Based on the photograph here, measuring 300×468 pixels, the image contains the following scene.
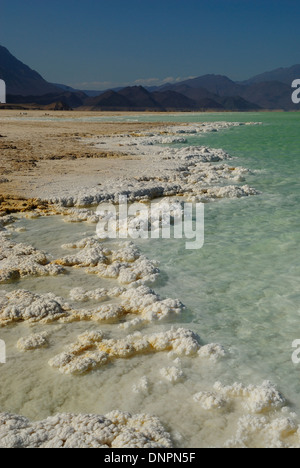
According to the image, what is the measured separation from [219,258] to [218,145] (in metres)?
15.0

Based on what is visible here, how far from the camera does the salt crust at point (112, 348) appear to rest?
364 centimetres

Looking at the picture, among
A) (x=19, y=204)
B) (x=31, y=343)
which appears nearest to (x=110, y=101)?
(x=19, y=204)

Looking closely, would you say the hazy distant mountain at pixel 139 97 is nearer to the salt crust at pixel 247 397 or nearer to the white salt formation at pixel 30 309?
the white salt formation at pixel 30 309

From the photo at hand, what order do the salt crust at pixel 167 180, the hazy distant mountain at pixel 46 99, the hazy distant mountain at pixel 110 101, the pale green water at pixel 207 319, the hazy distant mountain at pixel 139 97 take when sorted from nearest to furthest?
the pale green water at pixel 207 319 < the salt crust at pixel 167 180 < the hazy distant mountain at pixel 46 99 < the hazy distant mountain at pixel 110 101 < the hazy distant mountain at pixel 139 97

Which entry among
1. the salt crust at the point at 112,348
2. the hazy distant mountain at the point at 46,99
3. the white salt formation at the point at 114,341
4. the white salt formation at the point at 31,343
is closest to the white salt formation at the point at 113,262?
the white salt formation at the point at 114,341

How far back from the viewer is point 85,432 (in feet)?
9.07

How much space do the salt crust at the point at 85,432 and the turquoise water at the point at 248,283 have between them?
946 millimetres

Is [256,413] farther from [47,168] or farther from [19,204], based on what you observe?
[47,168]

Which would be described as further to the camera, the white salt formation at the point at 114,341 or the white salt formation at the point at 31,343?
the white salt formation at the point at 31,343

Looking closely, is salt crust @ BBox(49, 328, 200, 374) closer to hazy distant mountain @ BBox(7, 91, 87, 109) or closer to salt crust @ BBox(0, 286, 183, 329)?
salt crust @ BBox(0, 286, 183, 329)

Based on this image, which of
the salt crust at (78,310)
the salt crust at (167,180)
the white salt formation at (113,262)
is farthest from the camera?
the salt crust at (167,180)

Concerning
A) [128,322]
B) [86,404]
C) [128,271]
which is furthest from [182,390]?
[128,271]

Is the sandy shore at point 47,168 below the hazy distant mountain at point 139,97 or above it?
below

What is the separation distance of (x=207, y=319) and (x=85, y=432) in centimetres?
206
